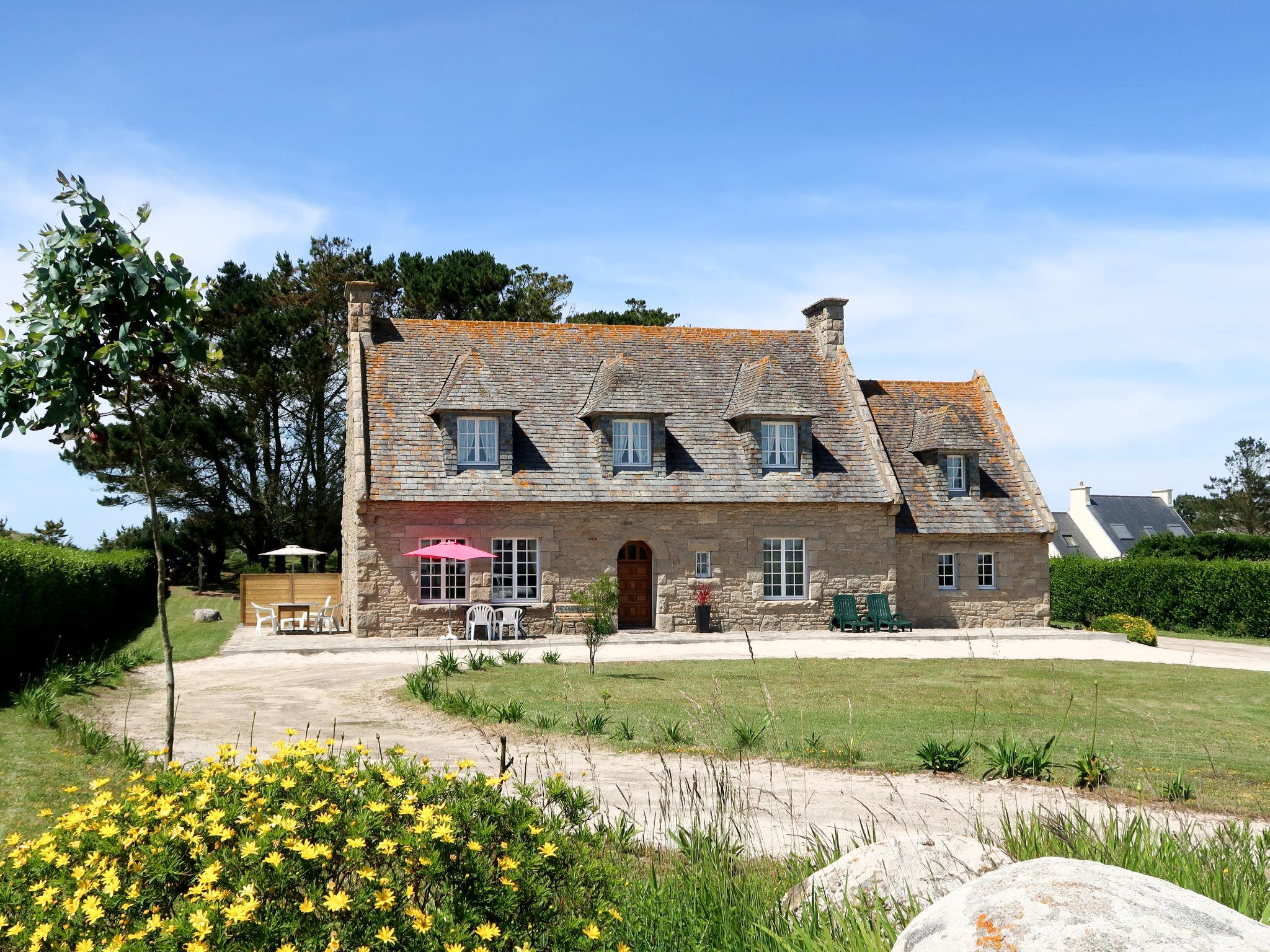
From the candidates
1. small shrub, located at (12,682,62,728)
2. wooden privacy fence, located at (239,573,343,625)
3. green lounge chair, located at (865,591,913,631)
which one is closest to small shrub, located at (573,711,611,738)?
small shrub, located at (12,682,62,728)

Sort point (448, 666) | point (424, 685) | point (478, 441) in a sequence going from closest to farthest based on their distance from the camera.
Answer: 1. point (424, 685)
2. point (448, 666)
3. point (478, 441)

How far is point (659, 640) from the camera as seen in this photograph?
80.6 feet

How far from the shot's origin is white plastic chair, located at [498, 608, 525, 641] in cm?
2464

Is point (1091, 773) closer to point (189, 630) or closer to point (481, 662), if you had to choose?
point (481, 662)

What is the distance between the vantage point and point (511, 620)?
24953 millimetres

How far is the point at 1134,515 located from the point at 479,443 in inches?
1695

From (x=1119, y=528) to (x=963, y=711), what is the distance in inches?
1808

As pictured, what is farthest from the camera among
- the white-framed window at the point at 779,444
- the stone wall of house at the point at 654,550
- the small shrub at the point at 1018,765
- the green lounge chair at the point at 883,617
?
the white-framed window at the point at 779,444

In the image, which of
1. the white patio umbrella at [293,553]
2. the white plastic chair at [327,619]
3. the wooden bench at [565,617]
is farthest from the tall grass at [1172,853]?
the white patio umbrella at [293,553]

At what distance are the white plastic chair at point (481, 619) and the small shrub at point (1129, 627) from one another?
16.3 meters

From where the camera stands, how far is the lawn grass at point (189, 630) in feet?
71.2

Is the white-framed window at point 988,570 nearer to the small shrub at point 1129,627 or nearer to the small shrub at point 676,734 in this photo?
the small shrub at point 1129,627

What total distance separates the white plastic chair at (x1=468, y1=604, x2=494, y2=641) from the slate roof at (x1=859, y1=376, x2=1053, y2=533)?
11.9 metres

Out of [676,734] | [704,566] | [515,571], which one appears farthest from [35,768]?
[704,566]
